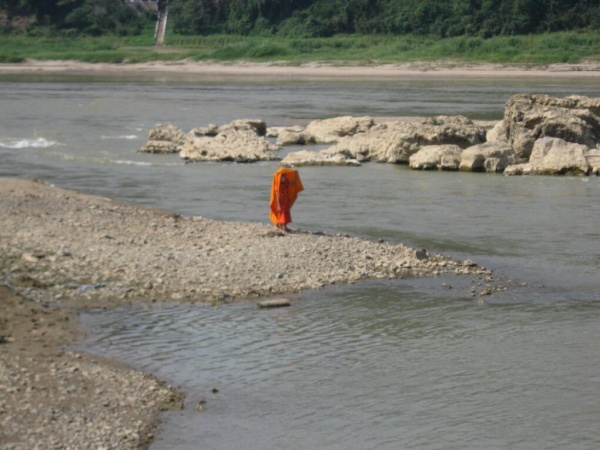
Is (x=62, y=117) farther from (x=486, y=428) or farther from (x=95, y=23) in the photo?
(x=95, y=23)

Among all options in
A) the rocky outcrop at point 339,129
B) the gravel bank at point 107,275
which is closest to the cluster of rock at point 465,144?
the rocky outcrop at point 339,129

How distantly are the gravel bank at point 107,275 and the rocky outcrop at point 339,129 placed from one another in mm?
13396

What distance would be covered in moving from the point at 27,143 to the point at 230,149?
6.56 metres

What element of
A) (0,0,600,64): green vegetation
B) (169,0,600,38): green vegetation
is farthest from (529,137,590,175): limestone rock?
(169,0,600,38): green vegetation

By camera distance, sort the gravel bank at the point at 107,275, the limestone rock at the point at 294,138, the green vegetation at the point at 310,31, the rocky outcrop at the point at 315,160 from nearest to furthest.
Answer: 1. the gravel bank at the point at 107,275
2. the rocky outcrop at the point at 315,160
3. the limestone rock at the point at 294,138
4. the green vegetation at the point at 310,31

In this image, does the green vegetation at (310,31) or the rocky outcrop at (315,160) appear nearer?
the rocky outcrop at (315,160)

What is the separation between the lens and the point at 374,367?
10953 millimetres

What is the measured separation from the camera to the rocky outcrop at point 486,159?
A: 24.2m

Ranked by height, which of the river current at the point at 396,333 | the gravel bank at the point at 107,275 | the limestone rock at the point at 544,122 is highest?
the limestone rock at the point at 544,122

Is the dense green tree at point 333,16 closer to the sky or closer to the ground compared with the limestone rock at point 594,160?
closer to the sky

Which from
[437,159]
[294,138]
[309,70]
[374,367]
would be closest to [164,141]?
[294,138]

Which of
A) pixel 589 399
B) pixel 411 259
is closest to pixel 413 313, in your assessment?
pixel 411 259

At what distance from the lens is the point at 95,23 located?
265 feet

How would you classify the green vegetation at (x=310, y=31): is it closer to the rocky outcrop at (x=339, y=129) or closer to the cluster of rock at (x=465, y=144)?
the rocky outcrop at (x=339, y=129)
